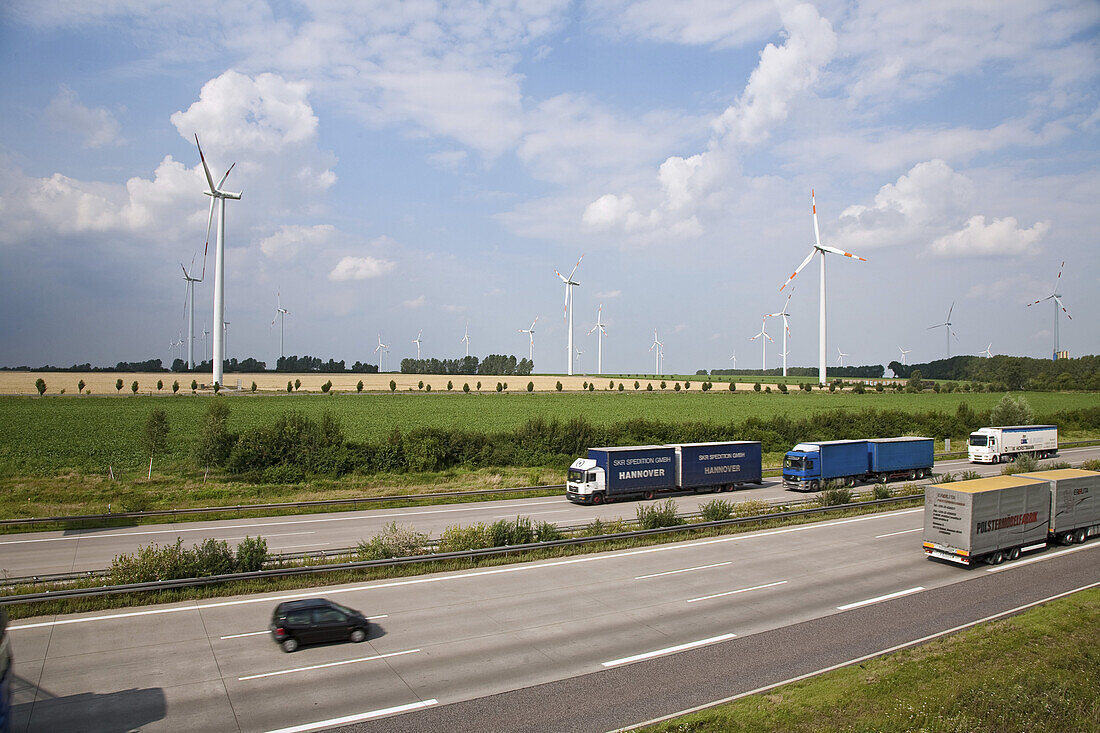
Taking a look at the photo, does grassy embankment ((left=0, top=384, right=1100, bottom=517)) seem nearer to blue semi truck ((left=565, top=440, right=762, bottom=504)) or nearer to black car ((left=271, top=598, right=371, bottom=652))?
blue semi truck ((left=565, top=440, right=762, bottom=504))

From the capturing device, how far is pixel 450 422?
259 feet

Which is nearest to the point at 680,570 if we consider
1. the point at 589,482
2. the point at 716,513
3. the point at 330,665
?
the point at 716,513

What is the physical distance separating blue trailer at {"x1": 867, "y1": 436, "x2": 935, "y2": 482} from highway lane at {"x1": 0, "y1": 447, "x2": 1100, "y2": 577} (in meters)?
8.38

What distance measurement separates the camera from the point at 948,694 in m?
13.3

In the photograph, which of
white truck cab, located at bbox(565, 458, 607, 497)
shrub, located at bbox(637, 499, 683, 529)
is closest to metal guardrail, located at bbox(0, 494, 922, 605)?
shrub, located at bbox(637, 499, 683, 529)

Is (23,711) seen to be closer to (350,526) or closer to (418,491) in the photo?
(350,526)

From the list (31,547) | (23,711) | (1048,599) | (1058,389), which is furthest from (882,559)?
(1058,389)

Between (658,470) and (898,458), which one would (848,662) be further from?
(898,458)

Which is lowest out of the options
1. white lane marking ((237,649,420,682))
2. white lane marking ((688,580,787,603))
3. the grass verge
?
white lane marking ((237,649,420,682))

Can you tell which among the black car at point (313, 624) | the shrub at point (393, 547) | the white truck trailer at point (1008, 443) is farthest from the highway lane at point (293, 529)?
the white truck trailer at point (1008, 443)

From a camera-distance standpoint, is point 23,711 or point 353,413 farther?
point 353,413

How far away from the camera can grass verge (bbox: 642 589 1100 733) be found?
484 inches

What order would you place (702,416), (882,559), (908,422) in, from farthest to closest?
(702,416)
(908,422)
(882,559)

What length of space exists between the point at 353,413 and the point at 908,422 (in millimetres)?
68922
